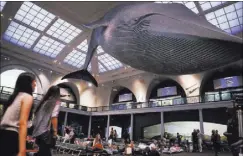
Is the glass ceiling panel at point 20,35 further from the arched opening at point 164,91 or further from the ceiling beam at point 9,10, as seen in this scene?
the arched opening at point 164,91

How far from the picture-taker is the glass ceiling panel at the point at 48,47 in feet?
83.4

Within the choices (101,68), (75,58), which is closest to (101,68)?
(101,68)

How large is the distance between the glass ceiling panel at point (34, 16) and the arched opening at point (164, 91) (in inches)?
574

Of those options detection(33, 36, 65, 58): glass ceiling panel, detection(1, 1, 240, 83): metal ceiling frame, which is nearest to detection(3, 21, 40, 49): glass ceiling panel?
detection(1, 1, 240, 83): metal ceiling frame

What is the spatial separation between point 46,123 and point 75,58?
87.5 ft

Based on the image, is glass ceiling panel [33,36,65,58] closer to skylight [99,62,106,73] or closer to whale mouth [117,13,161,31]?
skylight [99,62,106,73]

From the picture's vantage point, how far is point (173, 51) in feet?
7.50

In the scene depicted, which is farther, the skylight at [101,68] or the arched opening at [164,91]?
the skylight at [101,68]

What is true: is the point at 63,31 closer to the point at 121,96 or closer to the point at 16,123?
the point at 121,96

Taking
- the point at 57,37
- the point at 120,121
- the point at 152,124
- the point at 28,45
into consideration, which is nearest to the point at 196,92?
the point at 152,124

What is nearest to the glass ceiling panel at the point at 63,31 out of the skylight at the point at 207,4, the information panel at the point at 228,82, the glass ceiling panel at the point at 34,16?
the glass ceiling panel at the point at 34,16

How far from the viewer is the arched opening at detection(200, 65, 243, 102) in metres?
18.4

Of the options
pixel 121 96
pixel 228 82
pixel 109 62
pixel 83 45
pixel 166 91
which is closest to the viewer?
pixel 228 82

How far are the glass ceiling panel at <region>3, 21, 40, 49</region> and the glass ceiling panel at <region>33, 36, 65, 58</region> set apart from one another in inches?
32.6
